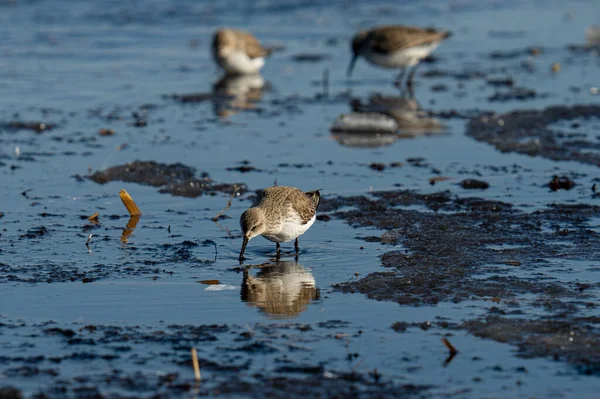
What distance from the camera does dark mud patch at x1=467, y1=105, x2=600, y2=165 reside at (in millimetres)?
12609

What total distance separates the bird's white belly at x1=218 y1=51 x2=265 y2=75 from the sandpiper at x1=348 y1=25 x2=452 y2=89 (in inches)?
64.8

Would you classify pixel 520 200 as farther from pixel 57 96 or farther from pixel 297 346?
pixel 57 96

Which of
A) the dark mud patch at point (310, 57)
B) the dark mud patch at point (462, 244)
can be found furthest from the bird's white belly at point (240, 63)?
the dark mud patch at point (462, 244)

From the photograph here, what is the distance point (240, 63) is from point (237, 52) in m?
0.23

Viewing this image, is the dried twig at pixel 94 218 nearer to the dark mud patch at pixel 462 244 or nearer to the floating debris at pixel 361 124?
the dark mud patch at pixel 462 244

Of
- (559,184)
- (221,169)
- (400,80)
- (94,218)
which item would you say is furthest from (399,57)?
(94,218)

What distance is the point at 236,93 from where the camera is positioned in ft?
55.1

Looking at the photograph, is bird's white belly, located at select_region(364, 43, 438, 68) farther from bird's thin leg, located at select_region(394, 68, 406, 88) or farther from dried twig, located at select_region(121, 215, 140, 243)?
dried twig, located at select_region(121, 215, 140, 243)

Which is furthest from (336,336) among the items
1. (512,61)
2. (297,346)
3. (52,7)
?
(52,7)

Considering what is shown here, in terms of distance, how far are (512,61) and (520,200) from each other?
9209mm

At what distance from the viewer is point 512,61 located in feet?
63.6

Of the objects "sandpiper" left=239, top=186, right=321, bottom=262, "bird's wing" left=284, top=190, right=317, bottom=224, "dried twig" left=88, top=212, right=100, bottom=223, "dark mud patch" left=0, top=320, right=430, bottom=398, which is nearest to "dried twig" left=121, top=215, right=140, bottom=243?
"dried twig" left=88, top=212, right=100, bottom=223

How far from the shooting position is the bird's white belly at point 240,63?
17734 millimetres

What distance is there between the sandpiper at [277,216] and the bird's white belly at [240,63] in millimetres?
9001
